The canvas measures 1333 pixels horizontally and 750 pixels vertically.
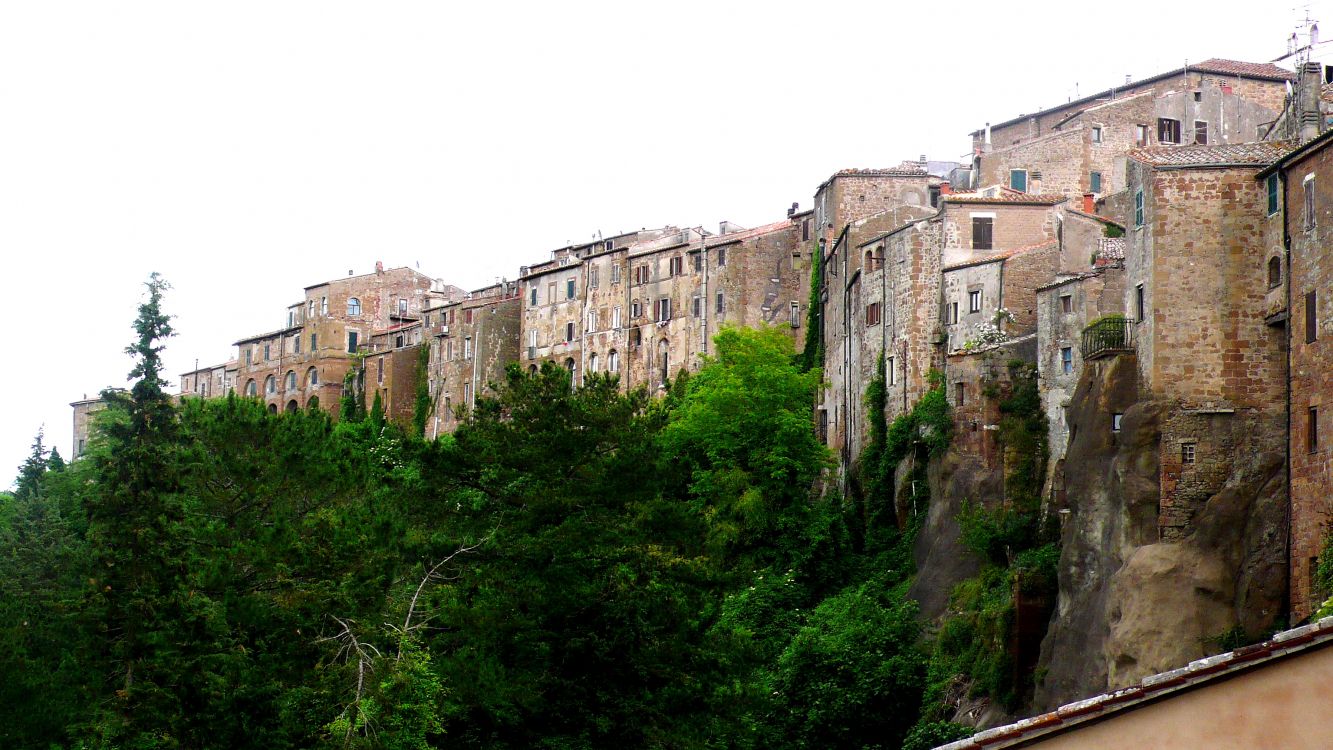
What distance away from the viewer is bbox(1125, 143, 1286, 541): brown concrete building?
37594 millimetres

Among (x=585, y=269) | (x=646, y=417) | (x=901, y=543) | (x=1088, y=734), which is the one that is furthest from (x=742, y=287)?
(x=1088, y=734)

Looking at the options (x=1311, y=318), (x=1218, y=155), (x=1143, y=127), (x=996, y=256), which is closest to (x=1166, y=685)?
(x=1311, y=318)

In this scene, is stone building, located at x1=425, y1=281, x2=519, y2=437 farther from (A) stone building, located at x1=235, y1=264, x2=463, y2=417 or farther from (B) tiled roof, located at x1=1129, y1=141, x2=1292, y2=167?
(B) tiled roof, located at x1=1129, y1=141, x2=1292, y2=167

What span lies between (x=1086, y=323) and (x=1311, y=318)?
14.0 metres

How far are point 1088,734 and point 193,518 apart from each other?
32.1 metres

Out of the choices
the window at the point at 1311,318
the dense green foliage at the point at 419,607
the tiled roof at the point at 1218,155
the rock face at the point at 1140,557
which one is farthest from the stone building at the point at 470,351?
the window at the point at 1311,318

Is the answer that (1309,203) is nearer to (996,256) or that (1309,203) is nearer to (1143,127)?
(996,256)

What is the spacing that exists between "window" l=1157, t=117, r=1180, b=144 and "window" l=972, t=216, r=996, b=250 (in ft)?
56.6

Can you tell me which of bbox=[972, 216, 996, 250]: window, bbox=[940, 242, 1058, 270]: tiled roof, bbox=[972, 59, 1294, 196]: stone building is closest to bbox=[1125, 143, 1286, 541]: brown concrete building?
bbox=[940, 242, 1058, 270]: tiled roof

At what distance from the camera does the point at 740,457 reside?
65.3m

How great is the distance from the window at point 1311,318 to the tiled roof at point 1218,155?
4.62 meters

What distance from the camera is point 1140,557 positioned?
38.6 m

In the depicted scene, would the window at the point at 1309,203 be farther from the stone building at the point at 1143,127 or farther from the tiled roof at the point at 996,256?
the stone building at the point at 1143,127

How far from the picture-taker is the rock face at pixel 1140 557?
36375 millimetres
